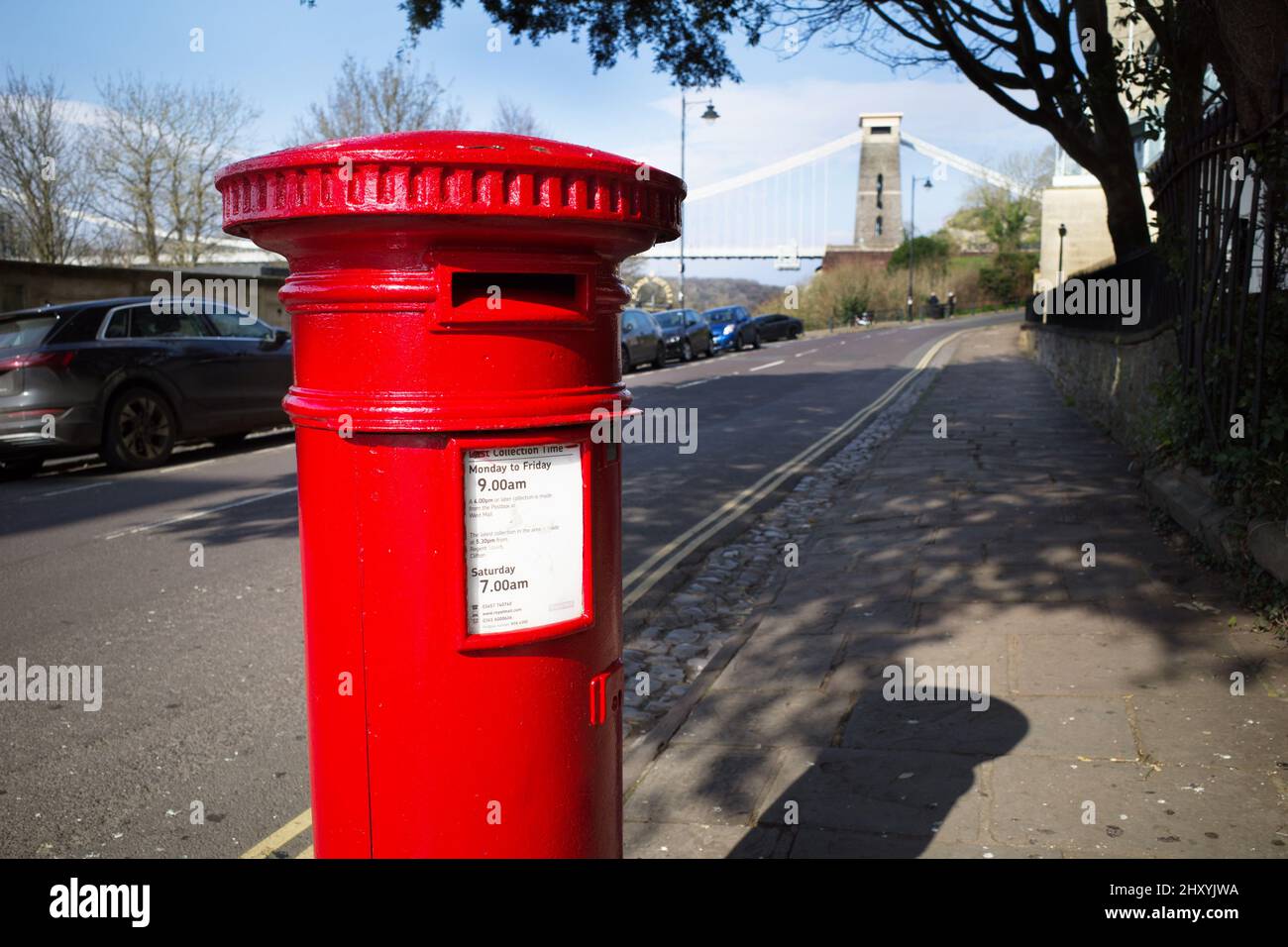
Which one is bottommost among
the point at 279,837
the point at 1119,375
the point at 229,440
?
A: the point at 279,837

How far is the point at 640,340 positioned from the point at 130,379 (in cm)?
1660

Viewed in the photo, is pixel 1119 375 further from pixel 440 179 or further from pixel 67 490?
pixel 440 179

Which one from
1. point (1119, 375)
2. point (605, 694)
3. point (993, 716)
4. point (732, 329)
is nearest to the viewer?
point (605, 694)

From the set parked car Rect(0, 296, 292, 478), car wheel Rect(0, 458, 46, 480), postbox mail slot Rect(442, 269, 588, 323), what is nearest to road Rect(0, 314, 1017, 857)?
car wheel Rect(0, 458, 46, 480)

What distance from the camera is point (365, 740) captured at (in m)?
1.85

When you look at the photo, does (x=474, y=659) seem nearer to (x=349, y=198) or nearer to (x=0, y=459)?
(x=349, y=198)

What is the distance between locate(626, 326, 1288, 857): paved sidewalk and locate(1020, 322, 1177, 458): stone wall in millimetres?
1436

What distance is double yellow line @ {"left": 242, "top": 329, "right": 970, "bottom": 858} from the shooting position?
3447 mm

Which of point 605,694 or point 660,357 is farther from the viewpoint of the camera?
point 660,357

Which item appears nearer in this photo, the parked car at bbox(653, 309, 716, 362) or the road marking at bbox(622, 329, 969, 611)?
the road marking at bbox(622, 329, 969, 611)

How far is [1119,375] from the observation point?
34.6 feet

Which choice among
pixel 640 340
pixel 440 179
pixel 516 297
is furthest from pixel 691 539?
pixel 640 340

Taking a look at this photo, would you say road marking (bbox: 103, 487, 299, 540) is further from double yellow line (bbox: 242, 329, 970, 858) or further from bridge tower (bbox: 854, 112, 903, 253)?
bridge tower (bbox: 854, 112, 903, 253)

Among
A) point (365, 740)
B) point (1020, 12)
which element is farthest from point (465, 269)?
point (1020, 12)
